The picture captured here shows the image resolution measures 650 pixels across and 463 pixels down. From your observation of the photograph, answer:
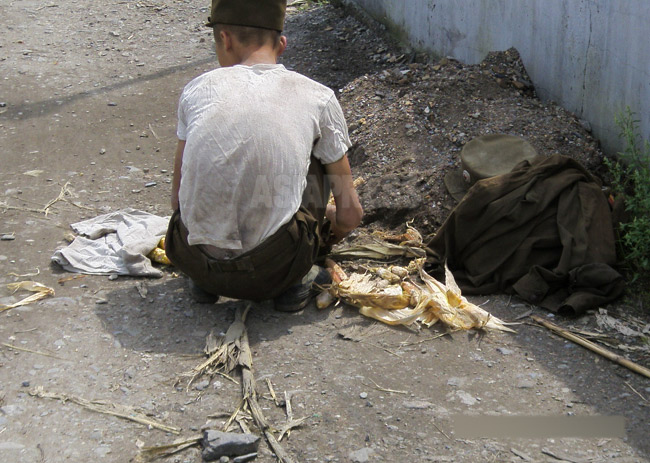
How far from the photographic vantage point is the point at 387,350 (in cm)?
339

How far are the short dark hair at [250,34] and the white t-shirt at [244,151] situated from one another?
0.15m

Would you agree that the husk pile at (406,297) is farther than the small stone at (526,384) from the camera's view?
Yes

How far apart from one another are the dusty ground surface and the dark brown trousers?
0.20 metres

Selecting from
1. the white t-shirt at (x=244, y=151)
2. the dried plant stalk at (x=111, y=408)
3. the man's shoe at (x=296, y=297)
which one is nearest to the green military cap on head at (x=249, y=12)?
the white t-shirt at (x=244, y=151)

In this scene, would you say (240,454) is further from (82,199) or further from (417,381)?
(82,199)

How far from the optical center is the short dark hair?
11.5 feet

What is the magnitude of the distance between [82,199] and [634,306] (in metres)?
3.25

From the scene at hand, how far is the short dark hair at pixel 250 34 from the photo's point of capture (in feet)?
11.5

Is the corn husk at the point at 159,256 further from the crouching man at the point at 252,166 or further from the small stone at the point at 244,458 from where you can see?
the small stone at the point at 244,458

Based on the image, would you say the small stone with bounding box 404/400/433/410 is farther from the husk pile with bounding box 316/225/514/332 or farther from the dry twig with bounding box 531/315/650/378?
the dry twig with bounding box 531/315/650/378

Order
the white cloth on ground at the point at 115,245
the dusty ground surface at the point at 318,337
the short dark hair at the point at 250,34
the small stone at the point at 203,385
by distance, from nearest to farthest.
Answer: the dusty ground surface at the point at 318,337, the small stone at the point at 203,385, the short dark hair at the point at 250,34, the white cloth on ground at the point at 115,245

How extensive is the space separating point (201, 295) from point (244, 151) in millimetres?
811

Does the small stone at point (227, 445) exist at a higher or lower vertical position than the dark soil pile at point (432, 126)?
lower

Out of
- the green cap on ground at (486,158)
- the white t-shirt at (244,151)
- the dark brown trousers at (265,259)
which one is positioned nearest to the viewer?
the white t-shirt at (244,151)
